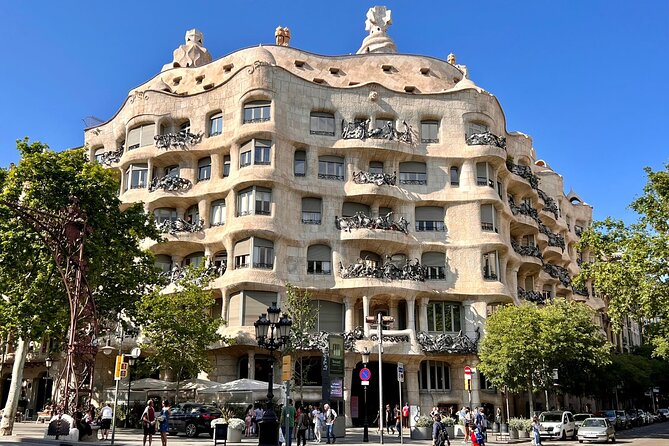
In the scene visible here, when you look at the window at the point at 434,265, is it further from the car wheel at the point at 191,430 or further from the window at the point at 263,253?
the car wheel at the point at 191,430

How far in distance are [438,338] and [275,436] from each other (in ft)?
80.6

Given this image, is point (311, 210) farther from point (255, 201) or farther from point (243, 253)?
point (243, 253)

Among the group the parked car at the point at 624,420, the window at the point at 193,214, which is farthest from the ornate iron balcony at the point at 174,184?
the parked car at the point at 624,420

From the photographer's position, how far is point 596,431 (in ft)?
106

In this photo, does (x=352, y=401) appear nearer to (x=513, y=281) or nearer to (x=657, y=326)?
(x=513, y=281)

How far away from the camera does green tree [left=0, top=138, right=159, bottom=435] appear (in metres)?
28.9

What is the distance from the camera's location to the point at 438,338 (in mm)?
42375

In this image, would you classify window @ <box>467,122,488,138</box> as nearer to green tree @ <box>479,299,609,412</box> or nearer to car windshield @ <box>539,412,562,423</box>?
green tree @ <box>479,299,609,412</box>

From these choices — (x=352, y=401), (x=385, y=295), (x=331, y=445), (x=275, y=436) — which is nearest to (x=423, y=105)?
(x=385, y=295)

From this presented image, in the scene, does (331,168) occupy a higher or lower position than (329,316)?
higher

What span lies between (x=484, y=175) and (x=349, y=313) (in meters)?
14.2

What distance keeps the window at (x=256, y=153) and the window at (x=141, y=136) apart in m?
8.21

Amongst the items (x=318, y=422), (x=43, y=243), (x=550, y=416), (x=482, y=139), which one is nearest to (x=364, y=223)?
(x=482, y=139)

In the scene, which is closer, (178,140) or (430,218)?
(178,140)
